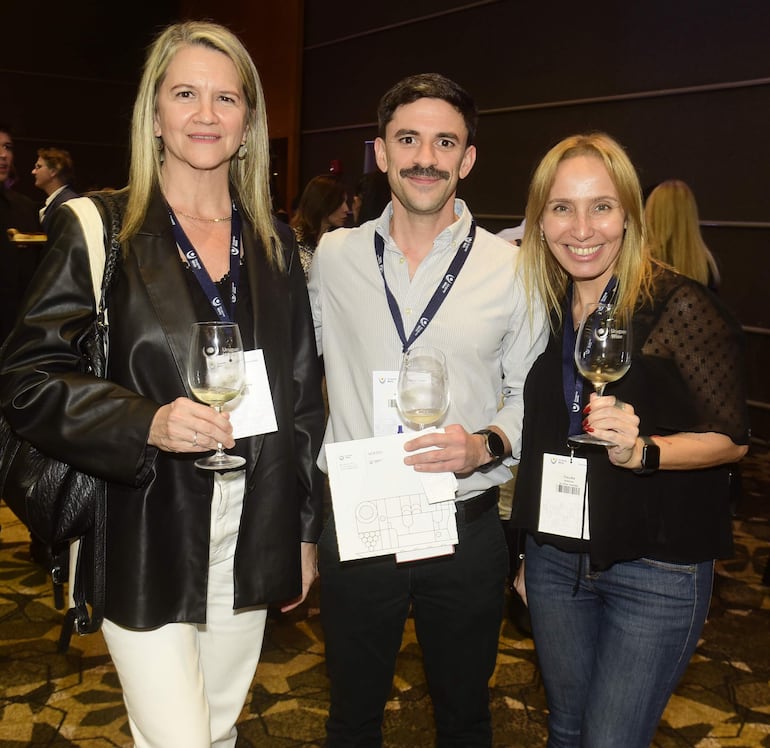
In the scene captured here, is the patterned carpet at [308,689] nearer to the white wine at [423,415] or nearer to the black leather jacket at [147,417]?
the black leather jacket at [147,417]

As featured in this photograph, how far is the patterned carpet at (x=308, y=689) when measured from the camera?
265 cm

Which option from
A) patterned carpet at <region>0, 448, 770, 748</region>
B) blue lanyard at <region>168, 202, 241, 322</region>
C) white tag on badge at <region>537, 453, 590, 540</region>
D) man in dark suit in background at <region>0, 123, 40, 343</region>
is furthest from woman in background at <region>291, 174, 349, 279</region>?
white tag on badge at <region>537, 453, 590, 540</region>

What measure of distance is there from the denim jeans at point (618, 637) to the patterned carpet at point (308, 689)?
95 cm

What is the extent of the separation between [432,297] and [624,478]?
620 millimetres

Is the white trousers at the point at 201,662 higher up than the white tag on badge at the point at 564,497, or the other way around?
the white tag on badge at the point at 564,497

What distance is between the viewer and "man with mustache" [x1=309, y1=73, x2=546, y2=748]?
6.48ft

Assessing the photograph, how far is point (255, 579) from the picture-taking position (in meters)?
1.78

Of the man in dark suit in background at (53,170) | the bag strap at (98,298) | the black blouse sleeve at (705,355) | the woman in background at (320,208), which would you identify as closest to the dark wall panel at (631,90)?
the woman in background at (320,208)

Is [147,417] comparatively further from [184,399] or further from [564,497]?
[564,497]

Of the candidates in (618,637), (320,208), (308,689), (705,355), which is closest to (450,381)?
(705,355)

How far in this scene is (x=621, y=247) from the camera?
1853 mm

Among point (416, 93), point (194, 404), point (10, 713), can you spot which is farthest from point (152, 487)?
point (10, 713)

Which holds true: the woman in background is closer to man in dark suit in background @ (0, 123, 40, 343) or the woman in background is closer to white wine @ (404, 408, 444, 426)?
man in dark suit in background @ (0, 123, 40, 343)

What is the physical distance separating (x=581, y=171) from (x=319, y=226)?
3293 millimetres
